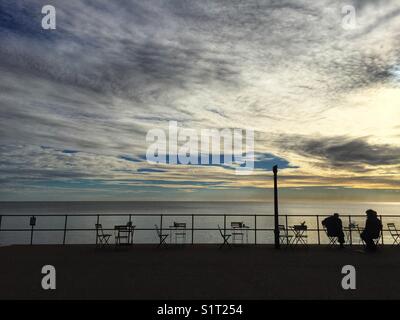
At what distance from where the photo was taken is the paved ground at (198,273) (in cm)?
693

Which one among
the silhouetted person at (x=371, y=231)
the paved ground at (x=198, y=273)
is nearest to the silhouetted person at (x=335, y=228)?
the paved ground at (x=198, y=273)

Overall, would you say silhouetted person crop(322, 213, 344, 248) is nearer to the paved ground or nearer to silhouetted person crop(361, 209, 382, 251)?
the paved ground

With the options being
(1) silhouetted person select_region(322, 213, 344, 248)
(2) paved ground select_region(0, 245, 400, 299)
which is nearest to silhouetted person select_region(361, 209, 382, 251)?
(2) paved ground select_region(0, 245, 400, 299)

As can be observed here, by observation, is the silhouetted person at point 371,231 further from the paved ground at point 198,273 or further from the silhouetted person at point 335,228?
the silhouetted person at point 335,228

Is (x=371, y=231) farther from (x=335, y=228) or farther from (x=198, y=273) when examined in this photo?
(x=198, y=273)

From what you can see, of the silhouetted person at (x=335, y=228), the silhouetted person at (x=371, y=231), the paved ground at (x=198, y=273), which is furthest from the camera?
the silhouetted person at (x=335, y=228)

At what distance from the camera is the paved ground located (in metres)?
6.93

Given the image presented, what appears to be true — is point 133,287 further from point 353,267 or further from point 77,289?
point 353,267

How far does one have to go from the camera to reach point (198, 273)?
8.74 meters

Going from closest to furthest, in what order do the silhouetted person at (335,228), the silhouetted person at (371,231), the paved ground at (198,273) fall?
the paved ground at (198,273)
the silhouetted person at (371,231)
the silhouetted person at (335,228)

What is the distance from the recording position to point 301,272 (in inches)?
349
